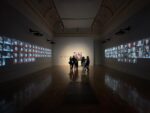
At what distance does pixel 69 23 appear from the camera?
2948cm

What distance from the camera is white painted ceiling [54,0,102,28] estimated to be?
1928cm

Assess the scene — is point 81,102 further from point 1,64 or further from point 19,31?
point 19,31

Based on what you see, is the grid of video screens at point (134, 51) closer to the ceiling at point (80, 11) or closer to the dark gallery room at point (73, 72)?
the dark gallery room at point (73, 72)

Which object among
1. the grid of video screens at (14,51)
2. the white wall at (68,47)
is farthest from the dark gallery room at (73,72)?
the white wall at (68,47)

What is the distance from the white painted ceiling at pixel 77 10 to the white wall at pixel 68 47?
11.6ft

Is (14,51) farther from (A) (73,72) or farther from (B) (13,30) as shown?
(A) (73,72)

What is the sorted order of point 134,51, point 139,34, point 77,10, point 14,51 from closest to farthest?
point 14,51
point 139,34
point 134,51
point 77,10

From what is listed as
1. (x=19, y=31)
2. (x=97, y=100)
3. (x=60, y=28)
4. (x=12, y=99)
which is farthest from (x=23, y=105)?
(x=60, y=28)

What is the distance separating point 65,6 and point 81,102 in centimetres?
1670

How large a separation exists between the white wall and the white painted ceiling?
3540mm

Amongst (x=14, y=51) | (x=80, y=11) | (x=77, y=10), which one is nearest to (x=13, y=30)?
(x=14, y=51)

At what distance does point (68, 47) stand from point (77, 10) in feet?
36.7

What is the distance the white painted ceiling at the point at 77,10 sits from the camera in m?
19.3

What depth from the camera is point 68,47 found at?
32.6 metres
